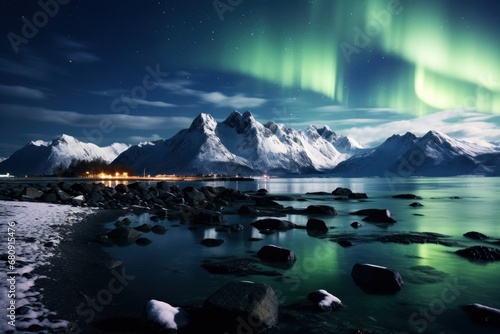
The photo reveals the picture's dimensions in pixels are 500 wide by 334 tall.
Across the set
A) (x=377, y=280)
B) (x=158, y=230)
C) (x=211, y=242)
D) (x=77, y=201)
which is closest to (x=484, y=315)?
(x=377, y=280)

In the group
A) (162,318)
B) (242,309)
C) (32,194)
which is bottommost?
(162,318)

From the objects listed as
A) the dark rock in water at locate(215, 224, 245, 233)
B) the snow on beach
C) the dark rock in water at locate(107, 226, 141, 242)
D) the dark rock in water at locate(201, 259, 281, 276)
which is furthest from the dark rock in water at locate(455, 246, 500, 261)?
the snow on beach

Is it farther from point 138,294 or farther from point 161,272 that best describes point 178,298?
point 161,272

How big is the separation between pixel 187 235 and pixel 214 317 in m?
14.9

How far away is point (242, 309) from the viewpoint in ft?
28.5

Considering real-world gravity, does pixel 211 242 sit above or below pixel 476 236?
above

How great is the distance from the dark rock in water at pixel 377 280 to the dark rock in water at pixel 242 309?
15.4ft

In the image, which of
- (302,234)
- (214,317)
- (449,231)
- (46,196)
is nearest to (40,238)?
(214,317)

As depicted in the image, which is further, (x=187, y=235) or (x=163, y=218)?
(x=163, y=218)

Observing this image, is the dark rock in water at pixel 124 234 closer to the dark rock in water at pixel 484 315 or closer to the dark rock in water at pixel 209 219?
the dark rock in water at pixel 209 219

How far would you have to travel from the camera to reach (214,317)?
8.72m

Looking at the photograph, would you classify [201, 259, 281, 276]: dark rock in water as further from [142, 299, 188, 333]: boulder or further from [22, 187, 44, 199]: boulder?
[22, 187, 44, 199]: boulder

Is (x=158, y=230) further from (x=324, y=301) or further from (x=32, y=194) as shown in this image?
(x=32, y=194)

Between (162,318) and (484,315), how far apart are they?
8.79 m
